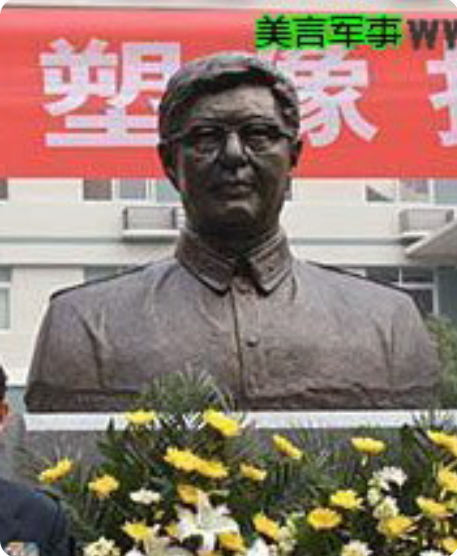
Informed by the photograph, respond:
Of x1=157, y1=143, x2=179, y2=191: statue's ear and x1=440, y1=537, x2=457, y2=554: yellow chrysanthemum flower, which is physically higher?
x1=157, y1=143, x2=179, y2=191: statue's ear

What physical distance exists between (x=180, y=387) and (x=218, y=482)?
0.28 metres

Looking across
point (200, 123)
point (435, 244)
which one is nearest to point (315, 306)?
point (200, 123)

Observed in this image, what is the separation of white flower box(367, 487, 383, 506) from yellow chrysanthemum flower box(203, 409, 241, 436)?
23 cm

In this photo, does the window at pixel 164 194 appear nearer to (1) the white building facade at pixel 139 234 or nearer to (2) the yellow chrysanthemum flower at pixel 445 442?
(1) the white building facade at pixel 139 234

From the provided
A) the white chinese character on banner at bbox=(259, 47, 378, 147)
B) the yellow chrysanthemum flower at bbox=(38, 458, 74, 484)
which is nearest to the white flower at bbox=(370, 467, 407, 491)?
the yellow chrysanthemum flower at bbox=(38, 458, 74, 484)

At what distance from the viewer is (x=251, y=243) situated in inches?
119

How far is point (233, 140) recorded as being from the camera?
9.47 ft

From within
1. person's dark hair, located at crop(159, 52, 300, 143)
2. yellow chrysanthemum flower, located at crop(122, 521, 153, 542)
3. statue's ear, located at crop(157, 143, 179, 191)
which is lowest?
yellow chrysanthemum flower, located at crop(122, 521, 153, 542)

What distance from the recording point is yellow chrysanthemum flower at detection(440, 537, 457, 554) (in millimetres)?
2125

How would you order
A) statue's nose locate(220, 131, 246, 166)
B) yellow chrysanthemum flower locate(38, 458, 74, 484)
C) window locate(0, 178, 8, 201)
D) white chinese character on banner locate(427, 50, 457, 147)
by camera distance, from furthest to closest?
window locate(0, 178, 8, 201) < white chinese character on banner locate(427, 50, 457, 147) < statue's nose locate(220, 131, 246, 166) < yellow chrysanthemum flower locate(38, 458, 74, 484)

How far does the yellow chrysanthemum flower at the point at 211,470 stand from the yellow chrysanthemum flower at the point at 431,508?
0.30 metres

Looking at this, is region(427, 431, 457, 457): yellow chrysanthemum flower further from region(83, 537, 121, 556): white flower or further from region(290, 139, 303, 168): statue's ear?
region(290, 139, 303, 168): statue's ear

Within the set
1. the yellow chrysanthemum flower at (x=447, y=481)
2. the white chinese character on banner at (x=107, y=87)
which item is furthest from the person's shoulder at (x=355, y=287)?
the white chinese character on banner at (x=107, y=87)

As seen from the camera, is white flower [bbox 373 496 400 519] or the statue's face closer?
white flower [bbox 373 496 400 519]
